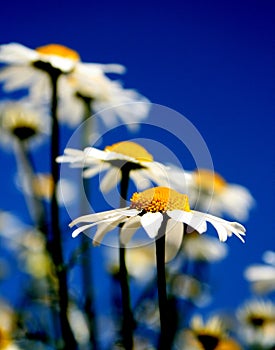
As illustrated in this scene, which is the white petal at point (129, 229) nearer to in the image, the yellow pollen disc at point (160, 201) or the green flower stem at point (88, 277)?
the yellow pollen disc at point (160, 201)

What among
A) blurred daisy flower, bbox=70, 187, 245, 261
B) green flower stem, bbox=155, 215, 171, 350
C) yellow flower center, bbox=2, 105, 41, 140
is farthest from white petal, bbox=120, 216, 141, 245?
yellow flower center, bbox=2, 105, 41, 140

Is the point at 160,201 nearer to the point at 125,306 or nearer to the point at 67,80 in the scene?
the point at 125,306

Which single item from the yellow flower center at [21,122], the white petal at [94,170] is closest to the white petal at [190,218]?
the white petal at [94,170]

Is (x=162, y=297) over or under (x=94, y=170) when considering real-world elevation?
under

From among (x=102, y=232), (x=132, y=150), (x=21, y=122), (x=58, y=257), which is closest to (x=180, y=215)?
(x=102, y=232)

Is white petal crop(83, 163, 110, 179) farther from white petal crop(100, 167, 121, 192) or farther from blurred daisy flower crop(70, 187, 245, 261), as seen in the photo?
blurred daisy flower crop(70, 187, 245, 261)

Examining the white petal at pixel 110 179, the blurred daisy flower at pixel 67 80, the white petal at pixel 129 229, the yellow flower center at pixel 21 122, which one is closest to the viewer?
the white petal at pixel 129 229
